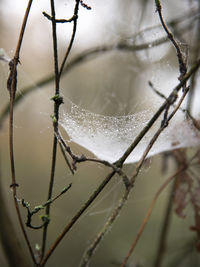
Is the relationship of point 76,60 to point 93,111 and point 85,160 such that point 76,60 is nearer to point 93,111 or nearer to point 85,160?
point 93,111

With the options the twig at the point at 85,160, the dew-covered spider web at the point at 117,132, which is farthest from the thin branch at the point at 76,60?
the twig at the point at 85,160

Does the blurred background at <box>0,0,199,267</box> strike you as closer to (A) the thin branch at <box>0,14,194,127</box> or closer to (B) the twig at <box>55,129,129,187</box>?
(A) the thin branch at <box>0,14,194,127</box>

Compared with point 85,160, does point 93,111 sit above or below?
below

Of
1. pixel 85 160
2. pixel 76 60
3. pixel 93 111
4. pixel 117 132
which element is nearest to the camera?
pixel 85 160

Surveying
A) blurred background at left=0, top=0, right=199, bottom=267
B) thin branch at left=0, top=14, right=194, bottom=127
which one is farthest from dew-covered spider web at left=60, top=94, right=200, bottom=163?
blurred background at left=0, top=0, right=199, bottom=267

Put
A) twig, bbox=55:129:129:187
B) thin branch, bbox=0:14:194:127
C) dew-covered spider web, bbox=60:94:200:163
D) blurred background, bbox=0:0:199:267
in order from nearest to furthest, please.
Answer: twig, bbox=55:129:129:187 < dew-covered spider web, bbox=60:94:200:163 < thin branch, bbox=0:14:194:127 < blurred background, bbox=0:0:199:267

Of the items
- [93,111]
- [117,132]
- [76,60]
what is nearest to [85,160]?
[117,132]

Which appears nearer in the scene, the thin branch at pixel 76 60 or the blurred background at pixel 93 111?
the thin branch at pixel 76 60

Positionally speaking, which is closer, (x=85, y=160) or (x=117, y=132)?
(x=85, y=160)

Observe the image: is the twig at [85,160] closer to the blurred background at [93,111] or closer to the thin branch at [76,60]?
the thin branch at [76,60]
